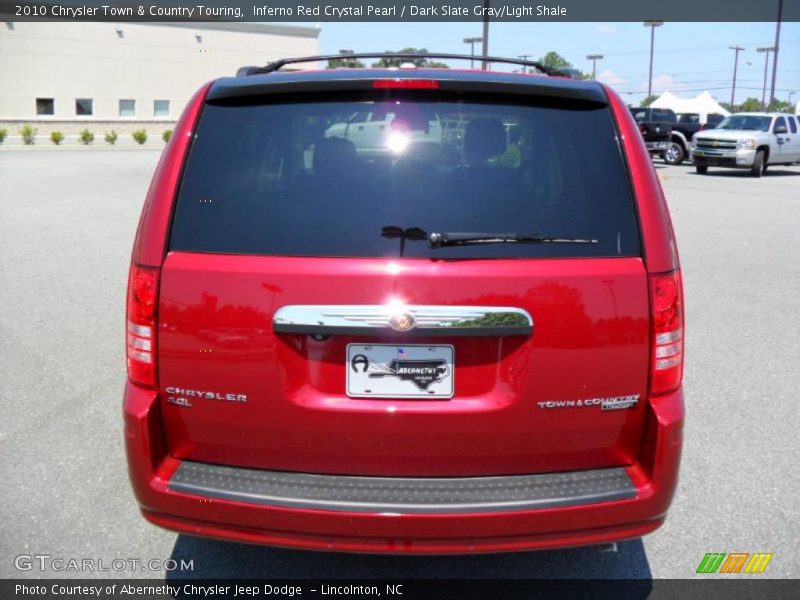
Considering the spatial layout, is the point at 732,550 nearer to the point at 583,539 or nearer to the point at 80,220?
the point at 583,539

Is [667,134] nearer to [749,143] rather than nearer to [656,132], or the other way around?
[656,132]

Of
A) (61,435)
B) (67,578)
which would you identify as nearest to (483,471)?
(67,578)

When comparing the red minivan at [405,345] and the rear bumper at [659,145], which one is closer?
the red minivan at [405,345]

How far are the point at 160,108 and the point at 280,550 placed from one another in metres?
59.9

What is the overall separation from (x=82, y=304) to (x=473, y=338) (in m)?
5.95

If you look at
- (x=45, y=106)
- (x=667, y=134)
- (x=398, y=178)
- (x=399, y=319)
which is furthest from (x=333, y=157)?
(x=45, y=106)

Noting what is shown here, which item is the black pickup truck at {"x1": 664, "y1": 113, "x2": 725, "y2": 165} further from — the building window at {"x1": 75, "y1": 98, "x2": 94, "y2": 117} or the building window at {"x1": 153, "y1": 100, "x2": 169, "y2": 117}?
the building window at {"x1": 75, "y1": 98, "x2": 94, "y2": 117}

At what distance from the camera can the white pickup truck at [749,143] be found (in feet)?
86.5

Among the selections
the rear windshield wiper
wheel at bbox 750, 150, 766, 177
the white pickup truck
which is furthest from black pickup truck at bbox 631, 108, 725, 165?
the rear windshield wiper

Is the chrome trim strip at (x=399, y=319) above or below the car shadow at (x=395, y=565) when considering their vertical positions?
above

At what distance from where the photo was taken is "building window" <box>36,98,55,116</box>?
176 feet

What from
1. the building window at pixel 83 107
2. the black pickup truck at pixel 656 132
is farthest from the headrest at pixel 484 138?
the building window at pixel 83 107

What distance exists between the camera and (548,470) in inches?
108

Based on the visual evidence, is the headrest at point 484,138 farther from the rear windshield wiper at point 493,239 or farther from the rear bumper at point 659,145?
the rear bumper at point 659,145
